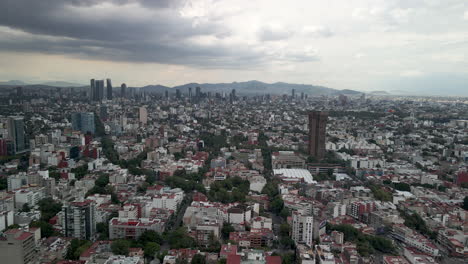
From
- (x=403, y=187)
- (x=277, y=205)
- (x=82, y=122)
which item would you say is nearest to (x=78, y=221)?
(x=277, y=205)

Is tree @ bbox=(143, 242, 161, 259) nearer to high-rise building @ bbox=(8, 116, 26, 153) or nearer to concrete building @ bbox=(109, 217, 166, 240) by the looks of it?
concrete building @ bbox=(109, 217, 166, 240)

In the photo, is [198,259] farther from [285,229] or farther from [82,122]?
[82,122]

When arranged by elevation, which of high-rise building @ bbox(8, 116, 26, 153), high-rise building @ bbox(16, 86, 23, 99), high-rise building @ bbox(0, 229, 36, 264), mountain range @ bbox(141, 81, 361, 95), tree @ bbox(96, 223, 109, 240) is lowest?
tree @ bbox(96, 223, 109, 240)

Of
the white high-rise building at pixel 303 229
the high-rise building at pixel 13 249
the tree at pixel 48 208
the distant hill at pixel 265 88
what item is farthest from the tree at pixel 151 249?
the distant hill at pixel 265 88

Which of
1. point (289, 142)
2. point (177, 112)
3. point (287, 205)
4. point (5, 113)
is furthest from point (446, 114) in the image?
point (5, 113)

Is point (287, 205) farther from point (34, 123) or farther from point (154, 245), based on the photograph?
point (34, 123)

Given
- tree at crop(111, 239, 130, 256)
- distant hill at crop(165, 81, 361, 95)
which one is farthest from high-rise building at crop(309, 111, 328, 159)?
distant hill at crop(165, 81, 361, 95)
